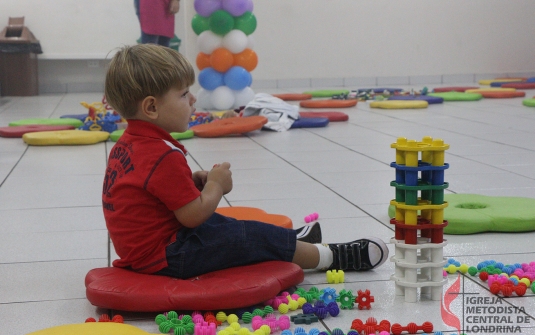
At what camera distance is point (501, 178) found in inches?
117

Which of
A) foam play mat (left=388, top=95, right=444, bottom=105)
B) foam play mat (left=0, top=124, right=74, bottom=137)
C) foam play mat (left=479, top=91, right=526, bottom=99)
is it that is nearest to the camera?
foam play mat (left=0, top=124, right=74, bottom=137)

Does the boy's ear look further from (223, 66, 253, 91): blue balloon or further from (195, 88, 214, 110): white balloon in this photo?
(195, 88, 214, 110): white balloon

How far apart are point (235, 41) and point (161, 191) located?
Result: 4.57 metres

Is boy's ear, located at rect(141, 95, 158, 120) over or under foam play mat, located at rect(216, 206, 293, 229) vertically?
over

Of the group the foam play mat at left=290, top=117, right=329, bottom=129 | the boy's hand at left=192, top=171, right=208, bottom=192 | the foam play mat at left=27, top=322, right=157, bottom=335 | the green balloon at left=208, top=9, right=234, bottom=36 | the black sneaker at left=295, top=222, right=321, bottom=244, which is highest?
the green balloon at left=208, top=9, right=234, bottom=36

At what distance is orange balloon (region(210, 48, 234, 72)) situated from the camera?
6082mm

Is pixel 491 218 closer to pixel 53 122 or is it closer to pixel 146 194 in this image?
pixel 146 194

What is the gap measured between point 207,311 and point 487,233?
104cm

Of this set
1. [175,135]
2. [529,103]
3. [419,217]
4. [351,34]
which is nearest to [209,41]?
[175,135]

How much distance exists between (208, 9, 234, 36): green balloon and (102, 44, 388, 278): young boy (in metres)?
4.40

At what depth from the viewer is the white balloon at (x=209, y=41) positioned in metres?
6.09

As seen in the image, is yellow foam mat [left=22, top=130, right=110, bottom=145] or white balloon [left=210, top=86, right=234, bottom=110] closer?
yellow foam mat [left=22, top=130, right=110, bottom=145]

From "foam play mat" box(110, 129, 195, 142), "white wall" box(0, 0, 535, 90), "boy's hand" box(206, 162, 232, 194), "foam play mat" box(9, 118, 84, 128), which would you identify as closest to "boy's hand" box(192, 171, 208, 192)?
"boy's hand" box(206, 162, 232, 194)

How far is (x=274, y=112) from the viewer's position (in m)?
4.91
